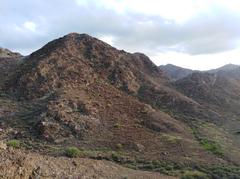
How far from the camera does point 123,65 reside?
75.2m

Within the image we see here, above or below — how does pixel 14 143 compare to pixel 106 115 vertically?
below

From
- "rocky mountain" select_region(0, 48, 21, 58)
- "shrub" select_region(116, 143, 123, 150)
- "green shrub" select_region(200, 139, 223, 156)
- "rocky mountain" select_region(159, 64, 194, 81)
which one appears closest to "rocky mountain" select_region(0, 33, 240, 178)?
"shrub" select_region(116, 143, 123, 150)

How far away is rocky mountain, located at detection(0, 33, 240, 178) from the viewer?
4775cm

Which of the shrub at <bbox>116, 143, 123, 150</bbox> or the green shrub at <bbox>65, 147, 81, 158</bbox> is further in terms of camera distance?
the shrub at <bbox>116, 143, 123, 150</bbox>

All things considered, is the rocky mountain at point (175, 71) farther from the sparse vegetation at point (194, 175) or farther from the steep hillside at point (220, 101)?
the sparse vegetation at point (194, 175)

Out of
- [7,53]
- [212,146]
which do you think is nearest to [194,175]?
[212,146]

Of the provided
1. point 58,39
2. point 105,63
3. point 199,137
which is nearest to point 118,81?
point 105,63

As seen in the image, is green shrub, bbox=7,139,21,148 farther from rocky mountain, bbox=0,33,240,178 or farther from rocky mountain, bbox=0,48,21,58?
rocky mountain, bbox=0,48,21,58

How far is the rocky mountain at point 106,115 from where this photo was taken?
157ft

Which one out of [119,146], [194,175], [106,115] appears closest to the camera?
[194,175]

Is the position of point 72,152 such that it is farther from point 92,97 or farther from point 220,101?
point 220,101

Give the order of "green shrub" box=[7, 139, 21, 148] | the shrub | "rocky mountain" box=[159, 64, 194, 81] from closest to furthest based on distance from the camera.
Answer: "green shrub" box=[7, 139, 21, 148] → the shrub → "rocky mountain" box=[159, 64, 194, 81]

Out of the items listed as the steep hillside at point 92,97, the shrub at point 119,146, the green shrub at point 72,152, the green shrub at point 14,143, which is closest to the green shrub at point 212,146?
the steep hillside at point 92,97

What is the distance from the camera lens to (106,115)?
58.2 metres
